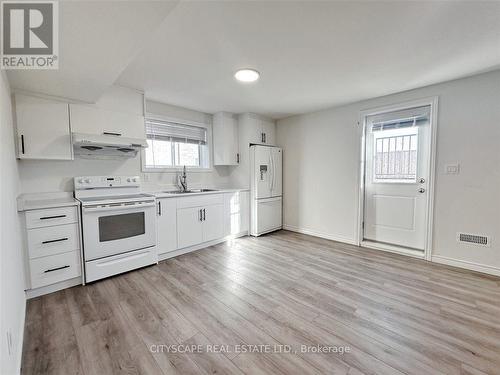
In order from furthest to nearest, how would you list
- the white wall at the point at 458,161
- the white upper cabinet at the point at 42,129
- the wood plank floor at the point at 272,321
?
the white wall at the point at 458,161 < the white upper cabinet at the point at 42,129 < the wood plank floor at the point at 272,321

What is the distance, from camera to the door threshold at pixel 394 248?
3076 millimetres

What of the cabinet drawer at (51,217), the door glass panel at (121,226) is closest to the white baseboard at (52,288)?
the door glass panel at (121,226)

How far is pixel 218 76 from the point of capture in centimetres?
253

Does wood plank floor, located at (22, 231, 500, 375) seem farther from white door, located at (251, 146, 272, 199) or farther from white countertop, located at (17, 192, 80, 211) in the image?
white door, located at (251, 146, 272, 199)

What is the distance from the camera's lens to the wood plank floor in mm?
1398

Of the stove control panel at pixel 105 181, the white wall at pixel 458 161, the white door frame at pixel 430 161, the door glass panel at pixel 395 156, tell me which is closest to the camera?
Result: the white wall at pixel 458 161

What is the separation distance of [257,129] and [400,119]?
230 centimetres

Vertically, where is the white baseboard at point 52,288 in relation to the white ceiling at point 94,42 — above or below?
below

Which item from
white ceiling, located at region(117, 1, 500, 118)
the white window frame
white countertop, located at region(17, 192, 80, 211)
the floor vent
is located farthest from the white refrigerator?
the floor vent

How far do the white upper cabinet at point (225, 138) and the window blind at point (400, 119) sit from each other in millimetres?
2276

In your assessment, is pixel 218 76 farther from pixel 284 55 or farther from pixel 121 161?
pixel 121 161

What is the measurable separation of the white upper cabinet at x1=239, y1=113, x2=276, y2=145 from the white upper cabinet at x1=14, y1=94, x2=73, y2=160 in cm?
258

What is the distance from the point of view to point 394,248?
10.8 ft

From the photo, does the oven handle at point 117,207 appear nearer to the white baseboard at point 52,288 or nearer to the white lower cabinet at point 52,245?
the white lower cabinet at point 52,245
